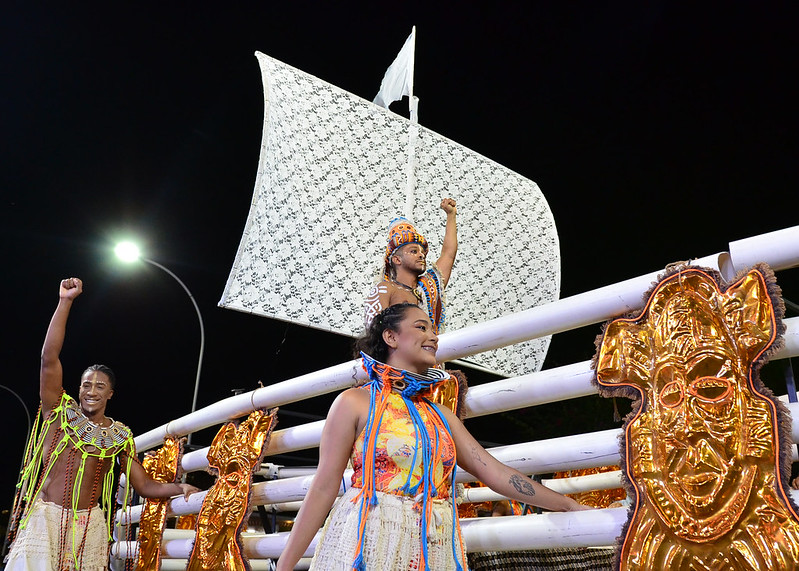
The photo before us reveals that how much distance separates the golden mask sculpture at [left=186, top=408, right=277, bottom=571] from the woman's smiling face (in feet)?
5.70

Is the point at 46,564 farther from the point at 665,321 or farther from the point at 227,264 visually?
the point at 227,264

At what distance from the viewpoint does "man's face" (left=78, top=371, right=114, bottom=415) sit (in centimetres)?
492

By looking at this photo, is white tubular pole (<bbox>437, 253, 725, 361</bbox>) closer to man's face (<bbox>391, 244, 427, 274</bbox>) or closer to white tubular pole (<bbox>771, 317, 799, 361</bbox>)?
white tubular pole (<bbox>771, 317, 799, 361</bbox>)

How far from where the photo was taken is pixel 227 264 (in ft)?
55.5

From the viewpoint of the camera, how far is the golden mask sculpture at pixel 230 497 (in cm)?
434

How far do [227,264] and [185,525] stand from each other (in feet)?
36.6

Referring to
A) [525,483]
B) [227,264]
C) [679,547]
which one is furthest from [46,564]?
[227,264]

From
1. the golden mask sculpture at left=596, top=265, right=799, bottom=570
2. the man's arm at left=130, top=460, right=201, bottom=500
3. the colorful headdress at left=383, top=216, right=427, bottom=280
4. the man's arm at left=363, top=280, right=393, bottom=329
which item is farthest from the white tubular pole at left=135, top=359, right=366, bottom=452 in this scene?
the golden mask sculpture at left=596, top=265, right=799, bottom=570

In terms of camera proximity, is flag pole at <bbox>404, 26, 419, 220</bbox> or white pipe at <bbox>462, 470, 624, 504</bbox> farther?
flag pole at <bbox>404, 26, 419, 220</bbox>

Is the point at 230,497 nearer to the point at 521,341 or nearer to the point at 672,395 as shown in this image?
the point at 521,341

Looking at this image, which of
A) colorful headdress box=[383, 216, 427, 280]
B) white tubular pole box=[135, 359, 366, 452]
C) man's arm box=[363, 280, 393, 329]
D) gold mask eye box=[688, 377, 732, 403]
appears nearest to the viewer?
gold mask eye box=[688, 377, 732, 403]

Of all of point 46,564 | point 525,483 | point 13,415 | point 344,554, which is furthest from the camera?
point 13,415

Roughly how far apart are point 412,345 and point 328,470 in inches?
22.2

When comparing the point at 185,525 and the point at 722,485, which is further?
the point at 185,525
